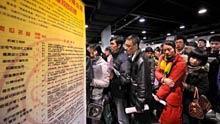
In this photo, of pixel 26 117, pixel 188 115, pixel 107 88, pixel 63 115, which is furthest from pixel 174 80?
pixel 26 117

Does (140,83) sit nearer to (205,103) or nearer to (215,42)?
(205,103)

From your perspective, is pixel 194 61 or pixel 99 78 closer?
pixel 194 61

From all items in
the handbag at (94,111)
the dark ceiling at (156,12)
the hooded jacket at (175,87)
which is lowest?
the handbag at (94,111)

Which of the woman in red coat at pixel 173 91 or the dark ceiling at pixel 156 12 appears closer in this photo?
the woman in red coat at pixel 173 91

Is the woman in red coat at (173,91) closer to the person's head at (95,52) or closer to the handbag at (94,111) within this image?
the handbag at (94,111)

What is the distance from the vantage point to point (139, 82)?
7.43ft

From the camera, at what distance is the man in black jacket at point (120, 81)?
2.48 metres

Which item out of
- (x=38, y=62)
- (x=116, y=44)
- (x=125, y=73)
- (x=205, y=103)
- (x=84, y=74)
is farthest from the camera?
(x=116, y=44)

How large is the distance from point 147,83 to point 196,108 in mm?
653

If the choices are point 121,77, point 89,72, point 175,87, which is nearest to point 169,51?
point 175,87

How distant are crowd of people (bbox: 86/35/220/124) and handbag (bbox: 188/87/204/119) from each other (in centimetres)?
5

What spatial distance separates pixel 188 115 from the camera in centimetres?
235

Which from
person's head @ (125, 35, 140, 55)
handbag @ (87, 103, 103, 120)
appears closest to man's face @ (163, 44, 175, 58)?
person's head @ (125, 35, 140, 55)

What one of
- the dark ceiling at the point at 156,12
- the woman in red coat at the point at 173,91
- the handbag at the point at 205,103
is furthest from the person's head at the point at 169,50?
the dark ceiling at the point at 156,12
